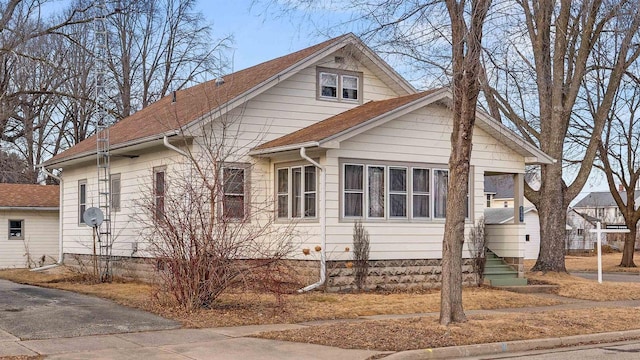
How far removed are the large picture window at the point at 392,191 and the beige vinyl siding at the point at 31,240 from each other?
17531 millimetres

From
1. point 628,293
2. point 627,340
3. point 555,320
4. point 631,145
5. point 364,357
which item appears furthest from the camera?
point 631,145

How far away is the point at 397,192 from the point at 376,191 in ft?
2.21

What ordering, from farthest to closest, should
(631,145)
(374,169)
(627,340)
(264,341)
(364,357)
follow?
(631,145) → (374,169) → (627,340) → (264,341) → (364,357)

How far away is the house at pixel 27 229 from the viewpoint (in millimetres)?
32125

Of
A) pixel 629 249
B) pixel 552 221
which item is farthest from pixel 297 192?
pixel 629 249

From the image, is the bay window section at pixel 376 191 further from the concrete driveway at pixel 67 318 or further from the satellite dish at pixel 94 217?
the satellite dish at pixel 94 217

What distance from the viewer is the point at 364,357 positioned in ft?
35.8

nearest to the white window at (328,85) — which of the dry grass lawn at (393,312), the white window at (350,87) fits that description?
the white window at (350,87)

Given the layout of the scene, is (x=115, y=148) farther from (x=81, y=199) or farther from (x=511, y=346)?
(x=511, y=346)

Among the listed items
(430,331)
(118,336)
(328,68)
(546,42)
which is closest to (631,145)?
(546,42)

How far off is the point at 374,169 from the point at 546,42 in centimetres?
933

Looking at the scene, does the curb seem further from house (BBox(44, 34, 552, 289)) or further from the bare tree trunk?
house (BBox(44, 34, 552, 289))

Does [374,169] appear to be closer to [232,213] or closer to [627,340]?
[232,213]

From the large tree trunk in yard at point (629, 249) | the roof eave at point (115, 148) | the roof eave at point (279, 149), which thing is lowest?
the large tree trunk in yard at point (629, 249)
